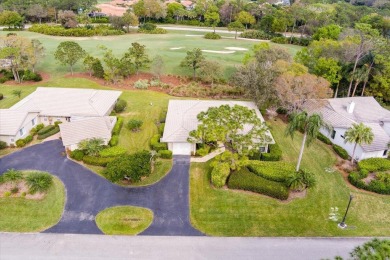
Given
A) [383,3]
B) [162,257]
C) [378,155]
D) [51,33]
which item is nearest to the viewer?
[162,257]

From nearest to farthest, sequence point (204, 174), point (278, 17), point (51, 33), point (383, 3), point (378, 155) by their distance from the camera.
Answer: point (204, 174) < point (378, 155) < point (51, 33) < point (278, 17) < point (383, 3)

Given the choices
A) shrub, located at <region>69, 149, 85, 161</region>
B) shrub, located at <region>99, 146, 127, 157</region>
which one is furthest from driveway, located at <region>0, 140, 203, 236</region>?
shrub, located at <region>99, 146, 127, 157</region>

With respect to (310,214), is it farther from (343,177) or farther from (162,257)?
(162,257)

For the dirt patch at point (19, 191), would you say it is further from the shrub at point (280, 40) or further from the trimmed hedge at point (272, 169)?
the shrub at point (280, 40)

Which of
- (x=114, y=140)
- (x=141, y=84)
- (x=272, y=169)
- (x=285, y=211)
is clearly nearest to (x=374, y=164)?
(x=272, y=169)

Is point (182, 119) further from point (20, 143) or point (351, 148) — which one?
point (351, 148)

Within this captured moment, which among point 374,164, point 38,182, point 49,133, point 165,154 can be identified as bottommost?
point 38,182

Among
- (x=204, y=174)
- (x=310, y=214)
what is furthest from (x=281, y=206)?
(x=204, y=174)

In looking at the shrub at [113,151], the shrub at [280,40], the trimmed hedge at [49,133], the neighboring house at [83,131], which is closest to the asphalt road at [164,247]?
the shrub at [113,151]
